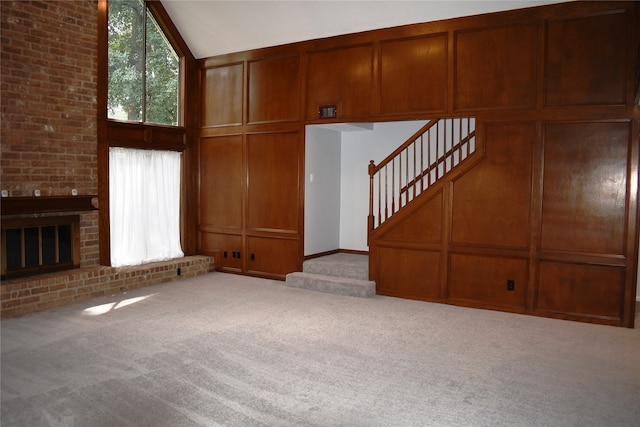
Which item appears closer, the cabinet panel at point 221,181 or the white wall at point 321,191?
the white wall at point 321,191

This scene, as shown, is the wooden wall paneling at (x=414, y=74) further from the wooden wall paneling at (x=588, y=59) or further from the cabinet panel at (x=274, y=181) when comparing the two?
the cabinet panel at (x=274, y=181)

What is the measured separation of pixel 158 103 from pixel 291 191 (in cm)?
250

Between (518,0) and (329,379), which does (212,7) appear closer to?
(518,0)

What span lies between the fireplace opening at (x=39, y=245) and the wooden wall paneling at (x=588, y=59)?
605 centimetres

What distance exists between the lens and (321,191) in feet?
24.8

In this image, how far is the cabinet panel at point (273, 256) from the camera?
7.13 metres

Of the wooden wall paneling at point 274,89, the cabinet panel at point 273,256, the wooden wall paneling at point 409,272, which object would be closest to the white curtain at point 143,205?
the cabinet panel at point 273,256

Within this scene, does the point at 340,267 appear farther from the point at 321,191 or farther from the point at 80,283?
the point at 80,283

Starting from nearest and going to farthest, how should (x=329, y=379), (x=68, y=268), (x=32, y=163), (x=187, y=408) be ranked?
1. (x=187, y=408)
2. (x=329, y=379)
3. (x=32, y=163)
4. (x=68, y=268)

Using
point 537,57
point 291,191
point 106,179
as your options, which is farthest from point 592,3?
point 106,179

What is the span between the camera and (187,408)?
10.3 feet

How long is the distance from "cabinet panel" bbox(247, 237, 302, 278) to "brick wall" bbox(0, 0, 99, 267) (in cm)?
223

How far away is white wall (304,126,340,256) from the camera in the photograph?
7.21 metres

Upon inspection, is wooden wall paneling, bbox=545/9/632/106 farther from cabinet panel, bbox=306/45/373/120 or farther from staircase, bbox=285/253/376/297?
staircase, bbox=285/253/376/297
